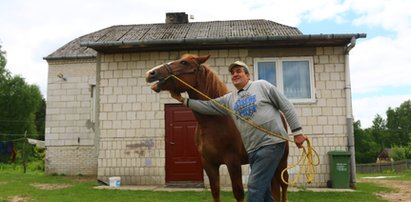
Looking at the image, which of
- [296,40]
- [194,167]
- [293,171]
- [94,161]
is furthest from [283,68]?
[94,161]

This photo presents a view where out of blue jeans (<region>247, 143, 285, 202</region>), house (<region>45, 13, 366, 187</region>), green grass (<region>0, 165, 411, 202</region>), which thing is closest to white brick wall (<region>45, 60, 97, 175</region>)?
house (<region>45, 13, 366, 187</region>)

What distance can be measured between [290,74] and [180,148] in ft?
Result: 10.8

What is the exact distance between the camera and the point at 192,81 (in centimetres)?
358

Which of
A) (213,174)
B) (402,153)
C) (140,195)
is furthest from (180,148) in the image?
(402,153)

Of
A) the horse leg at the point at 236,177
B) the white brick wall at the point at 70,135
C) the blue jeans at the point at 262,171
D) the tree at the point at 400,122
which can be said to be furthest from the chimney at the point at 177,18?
the tree at the point at 400,122

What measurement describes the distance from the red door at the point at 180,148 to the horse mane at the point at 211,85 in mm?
5182

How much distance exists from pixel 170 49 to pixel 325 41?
379 cm

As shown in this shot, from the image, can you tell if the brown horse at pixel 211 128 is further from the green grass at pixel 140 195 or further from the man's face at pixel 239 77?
the green grass at pixel 140 195

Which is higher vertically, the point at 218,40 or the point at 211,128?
the point at 218,40

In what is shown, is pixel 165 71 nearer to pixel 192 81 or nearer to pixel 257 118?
pixel 192 81

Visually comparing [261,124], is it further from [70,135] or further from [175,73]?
[70,135]

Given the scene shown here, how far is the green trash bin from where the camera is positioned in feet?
26.7

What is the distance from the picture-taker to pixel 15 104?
36062mm

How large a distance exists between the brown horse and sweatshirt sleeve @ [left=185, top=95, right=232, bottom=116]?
15 cm
